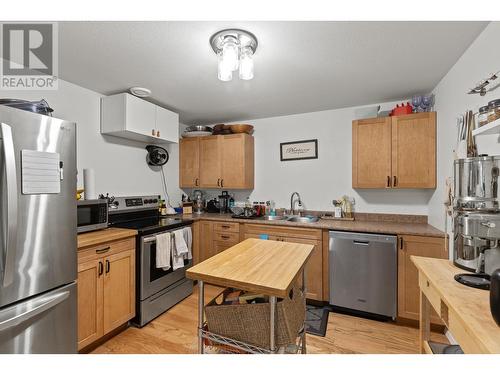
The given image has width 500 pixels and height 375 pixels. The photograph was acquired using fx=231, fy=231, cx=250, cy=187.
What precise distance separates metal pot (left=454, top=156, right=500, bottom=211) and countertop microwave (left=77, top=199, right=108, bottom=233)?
2655 millimetres

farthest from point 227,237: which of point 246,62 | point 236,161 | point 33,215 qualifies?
point 246,62

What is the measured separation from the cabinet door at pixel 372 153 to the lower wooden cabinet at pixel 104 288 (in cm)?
250

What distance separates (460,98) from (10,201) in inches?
119

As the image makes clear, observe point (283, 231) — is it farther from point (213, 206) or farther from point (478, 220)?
point (478, 220)

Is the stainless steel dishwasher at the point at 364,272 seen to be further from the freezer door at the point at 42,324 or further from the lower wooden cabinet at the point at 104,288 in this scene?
the freezer door at the point at 42,324

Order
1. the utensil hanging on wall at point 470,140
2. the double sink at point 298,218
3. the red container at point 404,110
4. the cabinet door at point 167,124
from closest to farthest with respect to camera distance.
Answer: the utensil hanging on wall at point 470,140 → the red container at point 404,110 → the cabinet door at point 167,124 → the double sink at point 298,218

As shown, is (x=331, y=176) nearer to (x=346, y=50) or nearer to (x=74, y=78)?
(x=346, y=50)

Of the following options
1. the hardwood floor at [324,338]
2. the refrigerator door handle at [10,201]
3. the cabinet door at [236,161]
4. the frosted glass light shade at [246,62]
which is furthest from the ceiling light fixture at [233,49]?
the hardwood floor at [324,338]

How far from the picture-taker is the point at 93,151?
2502 millimetres

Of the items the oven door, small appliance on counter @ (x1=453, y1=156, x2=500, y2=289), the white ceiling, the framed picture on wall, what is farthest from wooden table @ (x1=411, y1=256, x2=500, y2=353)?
the oven door

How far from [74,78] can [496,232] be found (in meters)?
3.28

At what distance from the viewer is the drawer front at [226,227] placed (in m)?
2.93
